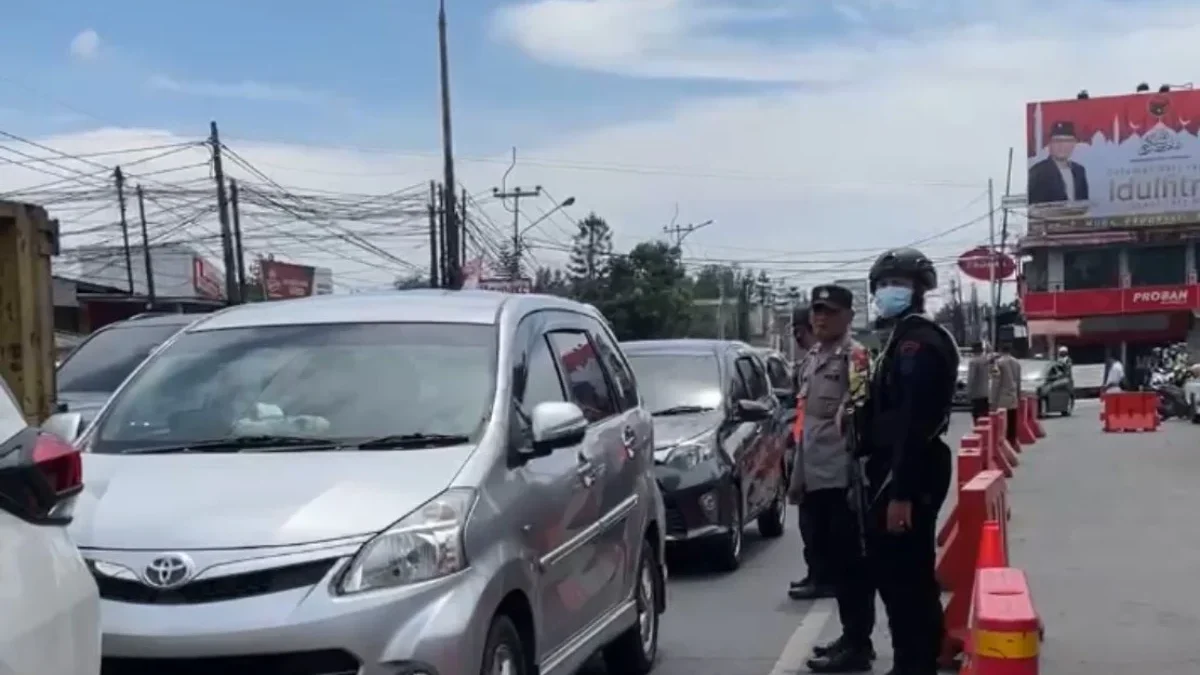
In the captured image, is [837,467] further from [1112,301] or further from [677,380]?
[1112,301]

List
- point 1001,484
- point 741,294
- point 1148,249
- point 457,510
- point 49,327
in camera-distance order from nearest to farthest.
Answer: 1. point 457,510
2. point 1001,484
3. point 49,327
4. point 1148,249
5. point 741,294

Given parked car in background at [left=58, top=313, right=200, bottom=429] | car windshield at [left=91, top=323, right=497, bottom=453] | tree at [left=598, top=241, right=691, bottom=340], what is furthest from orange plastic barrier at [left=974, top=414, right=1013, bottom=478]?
tree at [left=598, top=241, right=691, bottom=340]

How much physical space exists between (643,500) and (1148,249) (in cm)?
6482

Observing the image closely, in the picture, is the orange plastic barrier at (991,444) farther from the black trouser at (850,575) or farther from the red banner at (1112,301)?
the red banner at (1112,301)

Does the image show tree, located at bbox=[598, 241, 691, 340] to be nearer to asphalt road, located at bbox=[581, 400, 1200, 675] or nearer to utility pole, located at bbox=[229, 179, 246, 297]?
utility pole, located at bbox=[229, 179, 246, 297]

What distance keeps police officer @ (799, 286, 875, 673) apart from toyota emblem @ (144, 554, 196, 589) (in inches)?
133

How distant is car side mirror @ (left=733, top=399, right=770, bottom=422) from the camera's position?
441 inches

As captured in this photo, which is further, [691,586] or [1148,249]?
[1148,249]

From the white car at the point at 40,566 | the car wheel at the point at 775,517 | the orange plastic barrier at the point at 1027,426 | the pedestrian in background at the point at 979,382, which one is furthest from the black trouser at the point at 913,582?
the orange plastic barrier at the point at 1027,426

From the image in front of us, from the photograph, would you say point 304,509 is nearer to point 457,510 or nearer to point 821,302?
point 457,510

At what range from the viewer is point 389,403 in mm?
6086

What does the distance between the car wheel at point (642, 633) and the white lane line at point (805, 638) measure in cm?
63

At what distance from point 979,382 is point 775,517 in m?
9.61

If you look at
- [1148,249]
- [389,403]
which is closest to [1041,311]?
[1148,249]
